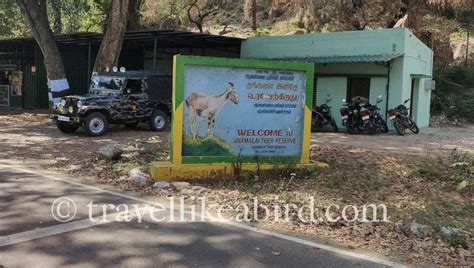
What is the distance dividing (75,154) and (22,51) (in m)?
16.2

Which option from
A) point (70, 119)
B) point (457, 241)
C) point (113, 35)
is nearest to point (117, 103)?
point (70, 119)

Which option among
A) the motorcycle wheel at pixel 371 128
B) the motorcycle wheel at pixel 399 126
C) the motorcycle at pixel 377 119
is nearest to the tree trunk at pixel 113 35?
the motorcycle at pixel 377 119

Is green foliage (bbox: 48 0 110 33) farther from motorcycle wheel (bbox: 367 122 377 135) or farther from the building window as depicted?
motorcycle wheel (bbox: 367 122 377 135)

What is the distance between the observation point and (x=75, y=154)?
1136cm

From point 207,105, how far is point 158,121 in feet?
25.7

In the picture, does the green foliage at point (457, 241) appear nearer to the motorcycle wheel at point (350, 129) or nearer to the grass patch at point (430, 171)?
the grass patch at point (430, 171)

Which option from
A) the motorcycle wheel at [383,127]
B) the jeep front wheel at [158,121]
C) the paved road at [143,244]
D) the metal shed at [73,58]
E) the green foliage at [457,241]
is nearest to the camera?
the paved road at [143,244]

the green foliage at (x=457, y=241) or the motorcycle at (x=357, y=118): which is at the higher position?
the motorcycle at (x=357, y=118)

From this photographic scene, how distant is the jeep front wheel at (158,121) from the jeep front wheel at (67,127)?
7.03 feet

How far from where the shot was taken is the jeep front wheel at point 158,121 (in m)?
15.9

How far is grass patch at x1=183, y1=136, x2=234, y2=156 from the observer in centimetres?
848

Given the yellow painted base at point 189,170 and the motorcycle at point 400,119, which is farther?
the motorcycle at point 400,119

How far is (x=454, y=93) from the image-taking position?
82.9 feet

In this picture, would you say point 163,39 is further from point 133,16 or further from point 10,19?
point 10,19
